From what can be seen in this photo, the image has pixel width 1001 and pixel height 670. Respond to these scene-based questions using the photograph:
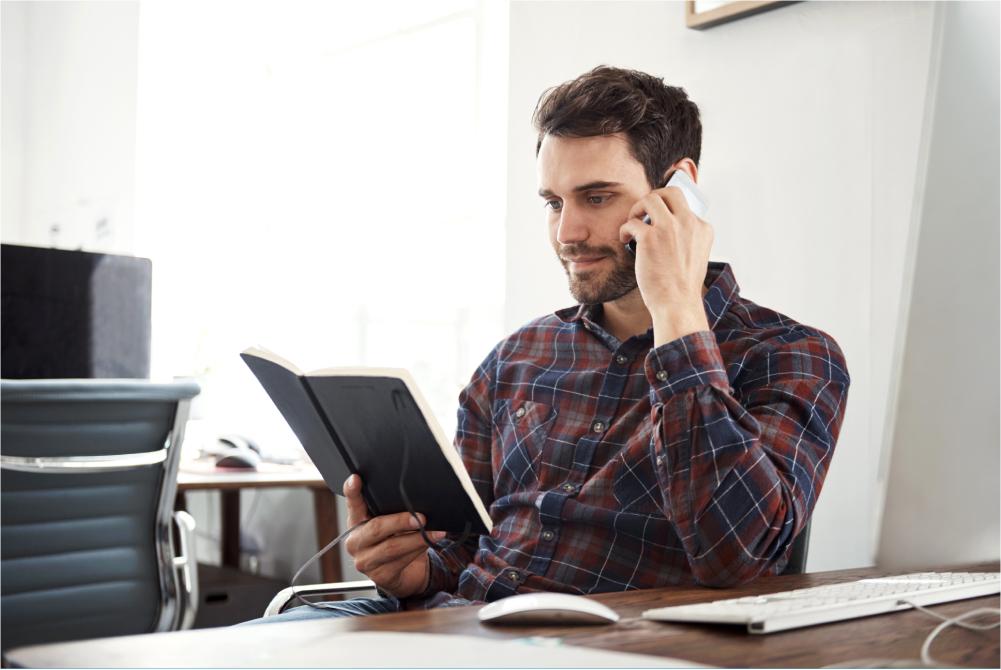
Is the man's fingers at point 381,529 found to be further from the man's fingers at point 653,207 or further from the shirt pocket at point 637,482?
the man's fingers at point 653,207

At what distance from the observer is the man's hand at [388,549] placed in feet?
4.41

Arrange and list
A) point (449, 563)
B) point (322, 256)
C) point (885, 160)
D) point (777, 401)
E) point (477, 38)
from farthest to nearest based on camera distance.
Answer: point (322, 256), point (477, 38), point (885, 160), point (449, 563), point (777, 401)

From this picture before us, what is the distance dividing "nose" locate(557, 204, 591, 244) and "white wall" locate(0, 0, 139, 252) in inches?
117

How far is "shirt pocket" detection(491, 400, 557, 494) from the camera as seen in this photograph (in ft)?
4.82

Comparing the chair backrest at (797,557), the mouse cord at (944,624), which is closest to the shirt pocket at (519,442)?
the chair backrest at (797,557)

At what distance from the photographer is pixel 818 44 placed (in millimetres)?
1762

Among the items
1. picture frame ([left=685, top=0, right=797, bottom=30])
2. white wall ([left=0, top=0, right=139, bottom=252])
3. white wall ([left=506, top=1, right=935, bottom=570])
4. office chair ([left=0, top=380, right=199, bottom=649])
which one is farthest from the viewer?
white wall ([left=0, top=0, right=139, bottom=252])

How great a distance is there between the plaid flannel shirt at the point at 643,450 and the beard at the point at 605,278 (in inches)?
2.6

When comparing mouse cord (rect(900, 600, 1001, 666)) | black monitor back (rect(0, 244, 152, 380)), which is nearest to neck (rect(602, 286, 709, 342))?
mouse cord (rect(900, 600, 1001, 666))

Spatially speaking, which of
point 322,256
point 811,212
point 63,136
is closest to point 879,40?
point 811,212

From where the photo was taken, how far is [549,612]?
849 millimetres

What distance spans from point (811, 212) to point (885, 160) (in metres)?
0.15

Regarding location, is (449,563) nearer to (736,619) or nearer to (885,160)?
(736,619)

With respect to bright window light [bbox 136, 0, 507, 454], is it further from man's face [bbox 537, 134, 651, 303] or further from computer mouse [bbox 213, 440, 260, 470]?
man's face [bbox 537, 134, 651, 303]
